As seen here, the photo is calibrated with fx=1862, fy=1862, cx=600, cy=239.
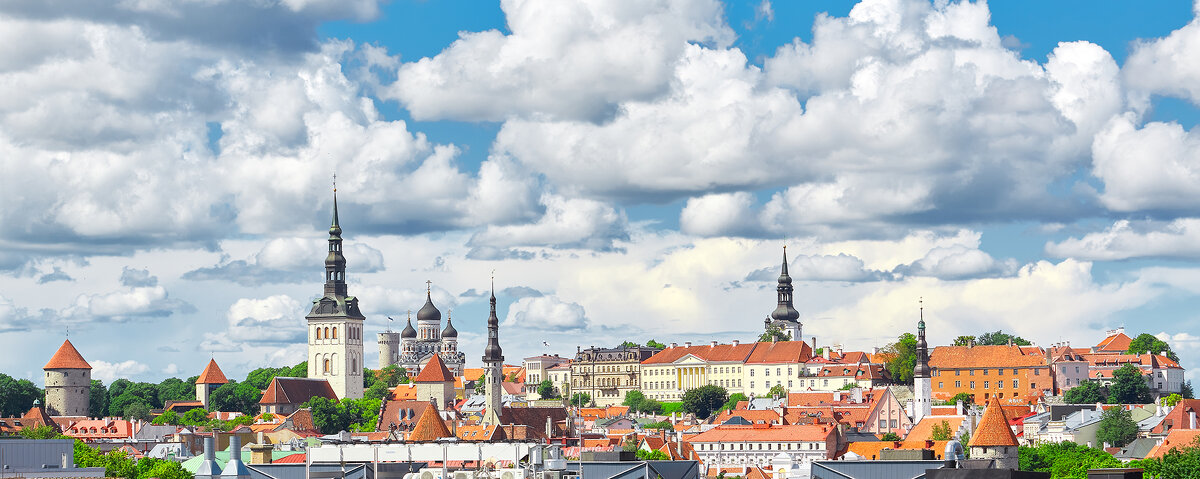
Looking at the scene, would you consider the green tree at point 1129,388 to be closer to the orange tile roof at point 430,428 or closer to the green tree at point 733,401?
the green tree at point 733,401

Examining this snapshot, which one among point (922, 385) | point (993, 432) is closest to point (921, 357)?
point (922, 385)

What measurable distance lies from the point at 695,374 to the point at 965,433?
7102 centimetres

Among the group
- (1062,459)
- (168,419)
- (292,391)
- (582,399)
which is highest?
(292,391)

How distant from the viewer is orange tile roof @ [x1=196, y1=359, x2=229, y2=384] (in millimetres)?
179625

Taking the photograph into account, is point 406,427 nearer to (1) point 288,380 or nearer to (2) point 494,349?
(2) point 494,349

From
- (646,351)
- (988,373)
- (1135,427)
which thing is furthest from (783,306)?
(1135,427)

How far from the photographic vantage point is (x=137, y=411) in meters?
174

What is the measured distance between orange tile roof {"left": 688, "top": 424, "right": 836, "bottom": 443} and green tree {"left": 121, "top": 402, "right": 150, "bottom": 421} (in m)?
66.0

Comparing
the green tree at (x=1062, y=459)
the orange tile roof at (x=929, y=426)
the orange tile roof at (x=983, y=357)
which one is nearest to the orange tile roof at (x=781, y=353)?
the orange tile roof at (x=983, y=357)

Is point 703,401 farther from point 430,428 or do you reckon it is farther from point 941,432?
point 430,428

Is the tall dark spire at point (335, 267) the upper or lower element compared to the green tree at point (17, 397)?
upper

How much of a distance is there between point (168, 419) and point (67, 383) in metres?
10.9

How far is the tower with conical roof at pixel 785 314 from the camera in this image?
19582 cm

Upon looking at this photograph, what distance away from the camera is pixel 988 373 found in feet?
518
